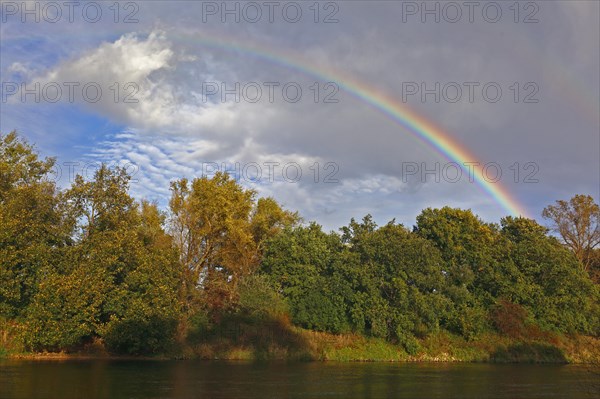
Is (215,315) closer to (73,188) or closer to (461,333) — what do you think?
(73,188)

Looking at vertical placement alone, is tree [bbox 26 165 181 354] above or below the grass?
above

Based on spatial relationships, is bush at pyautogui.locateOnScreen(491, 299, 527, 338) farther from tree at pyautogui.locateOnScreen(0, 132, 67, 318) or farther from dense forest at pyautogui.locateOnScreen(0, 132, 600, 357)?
tree at pyautogui.locateOnScreen(0, 132, 67, 318)

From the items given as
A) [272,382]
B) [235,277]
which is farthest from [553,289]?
[272,382]

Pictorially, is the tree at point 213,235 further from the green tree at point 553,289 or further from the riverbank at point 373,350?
the green tree at point 553,289

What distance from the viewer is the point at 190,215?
63.7m

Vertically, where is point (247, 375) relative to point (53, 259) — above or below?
below

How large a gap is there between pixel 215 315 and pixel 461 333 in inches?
1086

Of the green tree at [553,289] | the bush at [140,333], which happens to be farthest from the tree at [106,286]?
the green tree at [553,289]

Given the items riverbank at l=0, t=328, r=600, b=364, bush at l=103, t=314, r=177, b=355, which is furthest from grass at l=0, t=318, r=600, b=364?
bush at l=103, t=314, r=177, b=355

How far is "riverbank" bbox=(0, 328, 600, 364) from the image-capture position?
53188 millimetres

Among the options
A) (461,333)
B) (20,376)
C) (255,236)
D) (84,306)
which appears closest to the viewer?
(20,376)

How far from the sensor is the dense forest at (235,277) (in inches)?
1930

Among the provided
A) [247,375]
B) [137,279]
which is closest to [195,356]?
[137,279]

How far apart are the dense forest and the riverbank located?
18.8 inches
